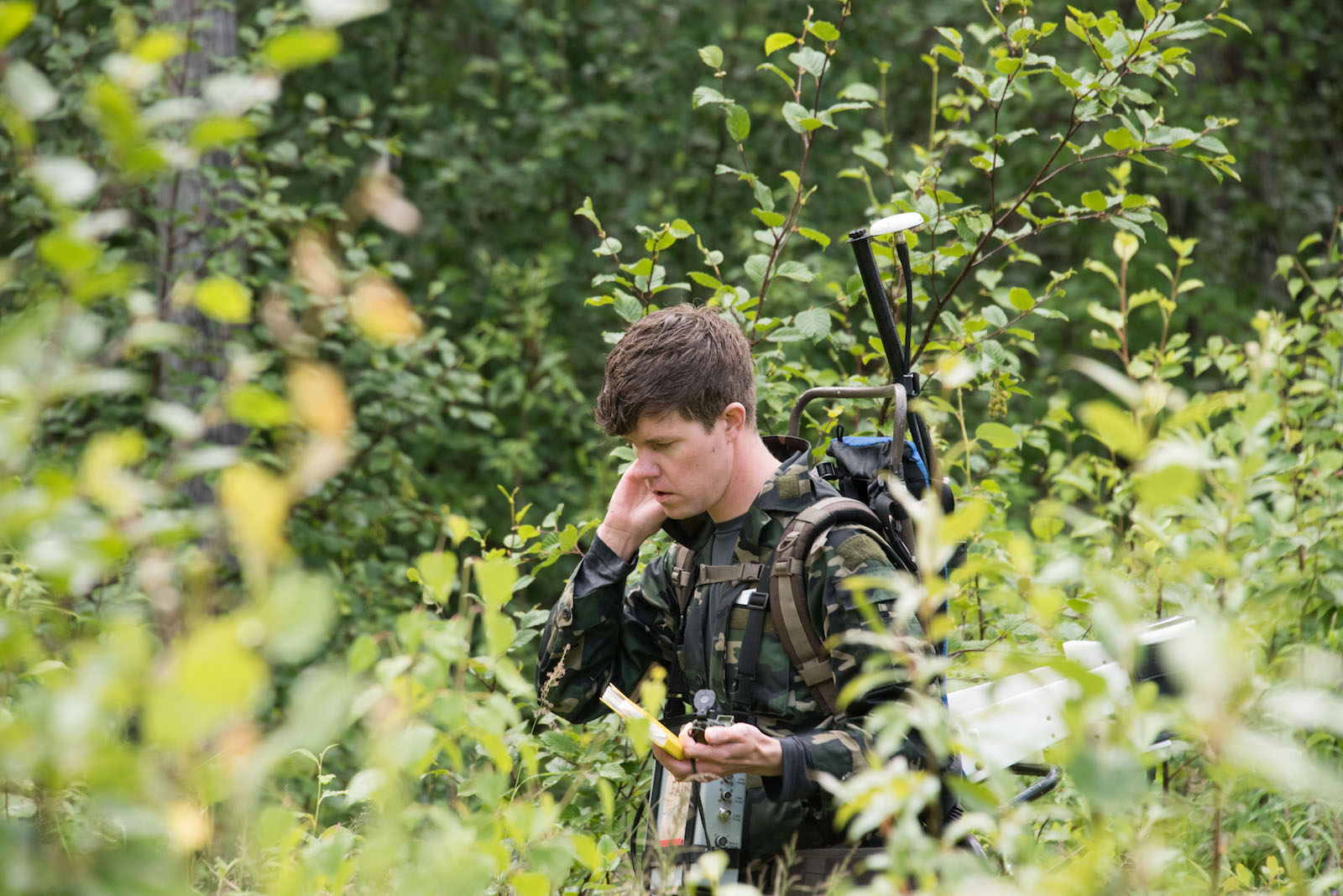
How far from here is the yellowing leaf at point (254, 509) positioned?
2.78 feet

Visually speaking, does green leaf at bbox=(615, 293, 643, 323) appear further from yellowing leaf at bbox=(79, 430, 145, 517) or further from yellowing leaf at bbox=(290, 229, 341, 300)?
yellowing leaf at bbox=(79, 430, 145, 517)

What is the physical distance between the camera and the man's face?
8.25 feet

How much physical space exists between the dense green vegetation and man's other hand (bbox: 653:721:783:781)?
21 cm

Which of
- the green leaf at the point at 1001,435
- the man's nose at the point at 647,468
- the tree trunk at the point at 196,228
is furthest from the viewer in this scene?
the tree trunk at the point at 196,228

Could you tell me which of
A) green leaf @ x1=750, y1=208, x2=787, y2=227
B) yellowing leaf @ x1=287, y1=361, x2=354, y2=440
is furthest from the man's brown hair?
yellowing leaf @ x1=287, y1=361, x2=354, y2=440

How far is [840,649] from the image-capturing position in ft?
7.37

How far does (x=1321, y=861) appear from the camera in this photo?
3178 millimetres

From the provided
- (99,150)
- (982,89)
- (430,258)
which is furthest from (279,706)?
(982,89)

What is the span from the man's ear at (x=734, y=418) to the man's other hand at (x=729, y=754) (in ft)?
2.36

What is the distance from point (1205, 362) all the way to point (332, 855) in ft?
13.0

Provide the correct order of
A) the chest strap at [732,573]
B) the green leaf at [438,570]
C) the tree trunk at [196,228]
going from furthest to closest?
the tree trunk at [196,228] → the chest strap at [732,573] → the green leaf at [438,570]

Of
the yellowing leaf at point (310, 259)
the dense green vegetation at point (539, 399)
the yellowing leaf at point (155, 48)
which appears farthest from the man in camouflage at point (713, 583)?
the yellowing leaf at point (310, 259)

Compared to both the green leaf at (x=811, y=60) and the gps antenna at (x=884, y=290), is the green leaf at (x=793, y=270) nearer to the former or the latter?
the gps antenna at (x=884, y=290)

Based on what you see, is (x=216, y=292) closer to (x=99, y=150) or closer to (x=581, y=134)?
(x=99, y=150)
